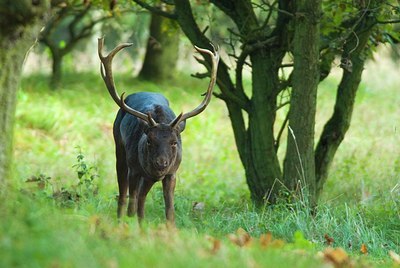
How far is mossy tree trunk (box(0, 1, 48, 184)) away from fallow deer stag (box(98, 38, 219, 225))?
2.11m

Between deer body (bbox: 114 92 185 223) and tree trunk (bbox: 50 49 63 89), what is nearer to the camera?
deer body (bbox: 114 92 185 223)

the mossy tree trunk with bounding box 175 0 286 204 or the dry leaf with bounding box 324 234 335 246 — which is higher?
the mossy tree trunk with bounding box 175 0 286 204

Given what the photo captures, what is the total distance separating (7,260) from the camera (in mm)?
4820

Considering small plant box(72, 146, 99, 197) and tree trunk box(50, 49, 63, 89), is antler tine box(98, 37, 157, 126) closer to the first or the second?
small plant box(72, 146, 99, 197)

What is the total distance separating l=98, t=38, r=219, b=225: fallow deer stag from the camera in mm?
8766

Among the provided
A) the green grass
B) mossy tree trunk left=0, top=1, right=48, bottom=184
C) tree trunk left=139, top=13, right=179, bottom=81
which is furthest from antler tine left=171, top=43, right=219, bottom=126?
tree trunk left=139, top=13, right=179, bottom=81

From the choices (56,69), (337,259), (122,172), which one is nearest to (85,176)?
(122,172)

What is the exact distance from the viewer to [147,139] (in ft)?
29.1

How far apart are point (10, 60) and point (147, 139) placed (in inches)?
93.1

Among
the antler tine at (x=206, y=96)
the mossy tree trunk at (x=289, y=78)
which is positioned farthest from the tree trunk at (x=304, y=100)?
the antler tine at (x=206, y=96)

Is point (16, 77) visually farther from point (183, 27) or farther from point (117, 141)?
point (183, 27)

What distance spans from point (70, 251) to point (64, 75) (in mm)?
15737

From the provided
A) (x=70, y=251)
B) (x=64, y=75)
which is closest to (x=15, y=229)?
(x=70, y=251)

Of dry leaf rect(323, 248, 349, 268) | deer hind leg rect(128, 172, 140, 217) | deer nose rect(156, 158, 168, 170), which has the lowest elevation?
dry leaf rect(323, 248, 349, 268)
